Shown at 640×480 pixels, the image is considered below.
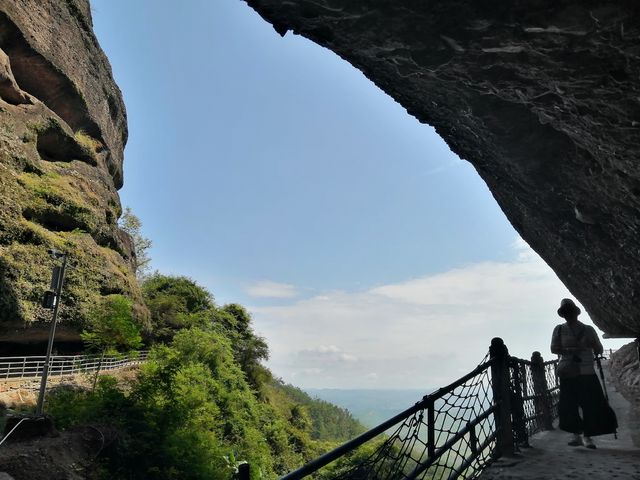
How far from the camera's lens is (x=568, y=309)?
5.65 metres

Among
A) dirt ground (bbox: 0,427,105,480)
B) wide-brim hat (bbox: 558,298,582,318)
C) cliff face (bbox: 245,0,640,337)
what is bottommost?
dirt ground (bbox: 0,427,105,480)

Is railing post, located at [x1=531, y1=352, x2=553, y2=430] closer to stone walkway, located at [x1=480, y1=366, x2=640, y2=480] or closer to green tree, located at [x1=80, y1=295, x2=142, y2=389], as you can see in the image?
stone walkway, located at [x1=480, y1=366, x2=640, y2=480]

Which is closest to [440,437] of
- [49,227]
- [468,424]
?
[468,424]

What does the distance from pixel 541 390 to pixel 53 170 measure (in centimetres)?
2413

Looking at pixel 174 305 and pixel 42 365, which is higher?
pixel 174 305

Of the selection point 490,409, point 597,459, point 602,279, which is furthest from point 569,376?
point 602,279

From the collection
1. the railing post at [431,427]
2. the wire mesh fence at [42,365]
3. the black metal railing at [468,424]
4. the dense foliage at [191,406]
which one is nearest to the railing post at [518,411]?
the black metal railing at [468,424]

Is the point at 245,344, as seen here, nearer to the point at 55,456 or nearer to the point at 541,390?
the point at 55,456

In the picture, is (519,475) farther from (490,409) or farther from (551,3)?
(551,3)

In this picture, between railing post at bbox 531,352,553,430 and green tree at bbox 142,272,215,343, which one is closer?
railing post at bbox 531,352,553,430

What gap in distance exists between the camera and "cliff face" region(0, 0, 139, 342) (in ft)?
52.7

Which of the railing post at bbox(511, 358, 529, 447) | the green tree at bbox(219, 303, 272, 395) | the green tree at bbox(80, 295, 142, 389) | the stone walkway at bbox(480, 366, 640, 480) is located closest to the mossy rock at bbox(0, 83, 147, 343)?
the green tree at bbox(80, 295, 142, 389)

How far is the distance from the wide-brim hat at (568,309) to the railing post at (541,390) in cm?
155

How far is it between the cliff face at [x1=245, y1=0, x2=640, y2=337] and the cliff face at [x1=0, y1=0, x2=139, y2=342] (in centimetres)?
1638
